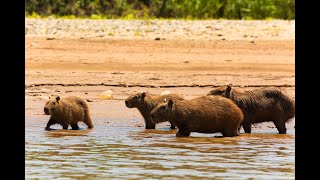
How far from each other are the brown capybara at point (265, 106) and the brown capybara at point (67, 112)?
1.88 metres

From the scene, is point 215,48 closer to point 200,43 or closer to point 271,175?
point 200,43

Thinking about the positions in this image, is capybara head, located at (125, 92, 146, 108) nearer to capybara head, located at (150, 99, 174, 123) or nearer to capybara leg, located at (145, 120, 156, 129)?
capybara leg, located at (145, 120, 156, 129)

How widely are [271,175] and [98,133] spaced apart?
3.96m

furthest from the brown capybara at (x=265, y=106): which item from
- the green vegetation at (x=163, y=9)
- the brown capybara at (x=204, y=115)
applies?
the green vegetation at (x=163, y=9)

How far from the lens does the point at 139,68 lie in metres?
17.0

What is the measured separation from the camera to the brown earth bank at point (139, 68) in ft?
47.6

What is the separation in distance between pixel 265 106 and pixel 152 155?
8.79 ft

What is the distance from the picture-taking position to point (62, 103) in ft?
38.1

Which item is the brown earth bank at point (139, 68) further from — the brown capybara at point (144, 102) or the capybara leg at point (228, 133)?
the capybara leg at point (228, 133)

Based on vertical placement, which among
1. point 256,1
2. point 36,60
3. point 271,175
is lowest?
point 271,175

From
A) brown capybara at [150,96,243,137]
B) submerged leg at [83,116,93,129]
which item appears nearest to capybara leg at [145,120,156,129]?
submerged leg at [83,116,93,129]

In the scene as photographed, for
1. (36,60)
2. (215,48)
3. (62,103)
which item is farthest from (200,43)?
(62,103)

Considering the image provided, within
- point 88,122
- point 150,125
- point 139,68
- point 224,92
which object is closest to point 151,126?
point 150,125

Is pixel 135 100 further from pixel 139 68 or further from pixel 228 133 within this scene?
pixel 139 68
